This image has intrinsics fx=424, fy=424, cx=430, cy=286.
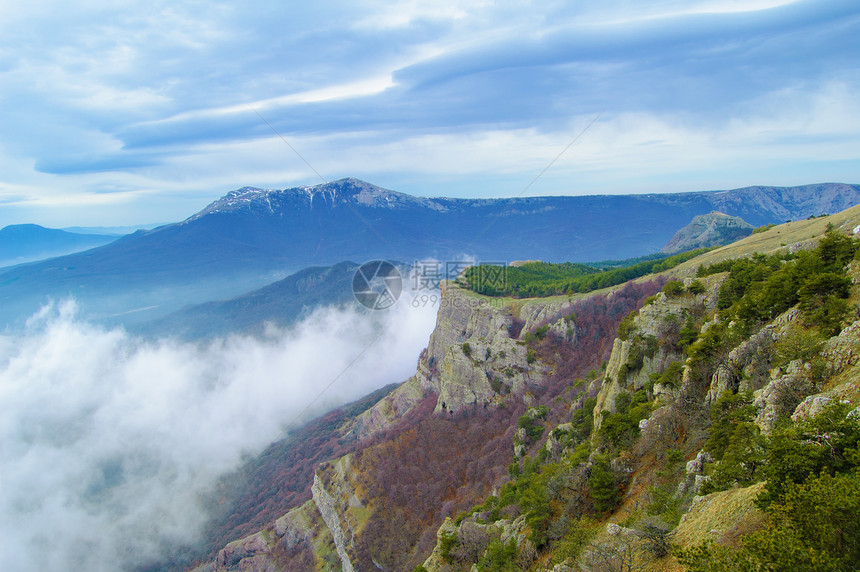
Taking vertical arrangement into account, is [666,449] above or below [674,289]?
below

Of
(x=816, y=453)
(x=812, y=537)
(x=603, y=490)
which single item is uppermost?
(x=816, y=453)

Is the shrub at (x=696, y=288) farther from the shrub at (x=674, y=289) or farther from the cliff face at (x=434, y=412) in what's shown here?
the cliff face at (x=434, y=412)

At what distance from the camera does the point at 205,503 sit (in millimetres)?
135625

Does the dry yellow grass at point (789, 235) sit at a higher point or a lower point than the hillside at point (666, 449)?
higher

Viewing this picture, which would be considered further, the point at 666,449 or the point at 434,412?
the point at 434,412

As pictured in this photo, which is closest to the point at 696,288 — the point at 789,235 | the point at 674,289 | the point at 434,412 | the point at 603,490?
the point at 674,289

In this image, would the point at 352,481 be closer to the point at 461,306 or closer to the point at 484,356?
the point at 484,356

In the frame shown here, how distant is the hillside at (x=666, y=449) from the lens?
12.6m

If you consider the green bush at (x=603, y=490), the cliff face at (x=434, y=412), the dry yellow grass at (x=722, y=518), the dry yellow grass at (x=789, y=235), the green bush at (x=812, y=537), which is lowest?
the cliff face at (x=434, y=412)

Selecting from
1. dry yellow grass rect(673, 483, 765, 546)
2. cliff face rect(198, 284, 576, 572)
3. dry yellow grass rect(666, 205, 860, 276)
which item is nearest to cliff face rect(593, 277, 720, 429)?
dry yellow grass rect(666, 205, 860, 276)

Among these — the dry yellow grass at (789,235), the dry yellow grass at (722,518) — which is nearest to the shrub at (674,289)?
the dry yellow grass at (789,235)

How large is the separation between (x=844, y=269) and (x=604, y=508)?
18.5 metres

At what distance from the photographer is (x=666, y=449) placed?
2356 centimetres

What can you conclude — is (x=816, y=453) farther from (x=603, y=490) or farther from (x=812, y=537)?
(x=603, y=490)
